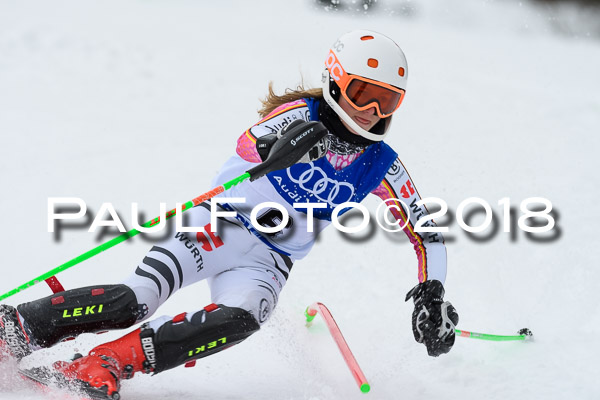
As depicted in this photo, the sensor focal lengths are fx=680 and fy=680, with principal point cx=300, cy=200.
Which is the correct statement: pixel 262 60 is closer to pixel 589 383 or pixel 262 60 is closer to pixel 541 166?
pixel 541 166

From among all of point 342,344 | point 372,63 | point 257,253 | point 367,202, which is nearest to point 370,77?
point 372,63

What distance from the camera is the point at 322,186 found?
3.03 meters

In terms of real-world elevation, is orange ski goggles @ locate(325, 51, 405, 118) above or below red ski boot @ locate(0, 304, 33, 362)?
→ above

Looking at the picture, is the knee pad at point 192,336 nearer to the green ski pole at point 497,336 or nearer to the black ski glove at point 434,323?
the black ski glove at point 434,323

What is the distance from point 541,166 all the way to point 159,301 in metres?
3.82

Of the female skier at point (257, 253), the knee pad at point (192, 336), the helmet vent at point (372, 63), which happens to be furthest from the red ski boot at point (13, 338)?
the helmet vent at point (372, 63)

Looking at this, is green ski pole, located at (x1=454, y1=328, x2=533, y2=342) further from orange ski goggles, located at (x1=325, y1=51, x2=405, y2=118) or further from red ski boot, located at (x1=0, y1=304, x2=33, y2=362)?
red ski boot, located at (x1=0, y1=304, x2=33, y2=362)

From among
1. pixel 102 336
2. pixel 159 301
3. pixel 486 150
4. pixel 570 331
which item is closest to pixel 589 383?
pixel 570 331

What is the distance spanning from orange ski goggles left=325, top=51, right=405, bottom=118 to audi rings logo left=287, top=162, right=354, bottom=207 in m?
0.34

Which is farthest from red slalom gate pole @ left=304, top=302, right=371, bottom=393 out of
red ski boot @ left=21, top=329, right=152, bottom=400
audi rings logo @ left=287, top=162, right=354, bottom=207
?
red ski boot @ left=21, top=329, right=152, bottom=400

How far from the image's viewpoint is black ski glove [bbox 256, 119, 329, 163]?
2.76 metres

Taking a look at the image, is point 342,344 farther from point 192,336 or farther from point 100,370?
point 100,370

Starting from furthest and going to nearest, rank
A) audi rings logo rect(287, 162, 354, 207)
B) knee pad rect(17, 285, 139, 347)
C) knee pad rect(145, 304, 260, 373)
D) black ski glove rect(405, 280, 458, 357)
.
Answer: audi rings logo rect(287, 162, 354, 207) → black ski glove rect(405, 280, 458, 357) → knee pad rect(17, 285, 139, 347) → knee pad rect(145, 304, 260, 373)

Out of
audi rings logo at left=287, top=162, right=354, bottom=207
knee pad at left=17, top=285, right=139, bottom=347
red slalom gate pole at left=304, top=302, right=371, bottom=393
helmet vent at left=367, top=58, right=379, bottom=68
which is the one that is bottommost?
red slalom gate pole at left=304, top=302, right=371, bottom=393
